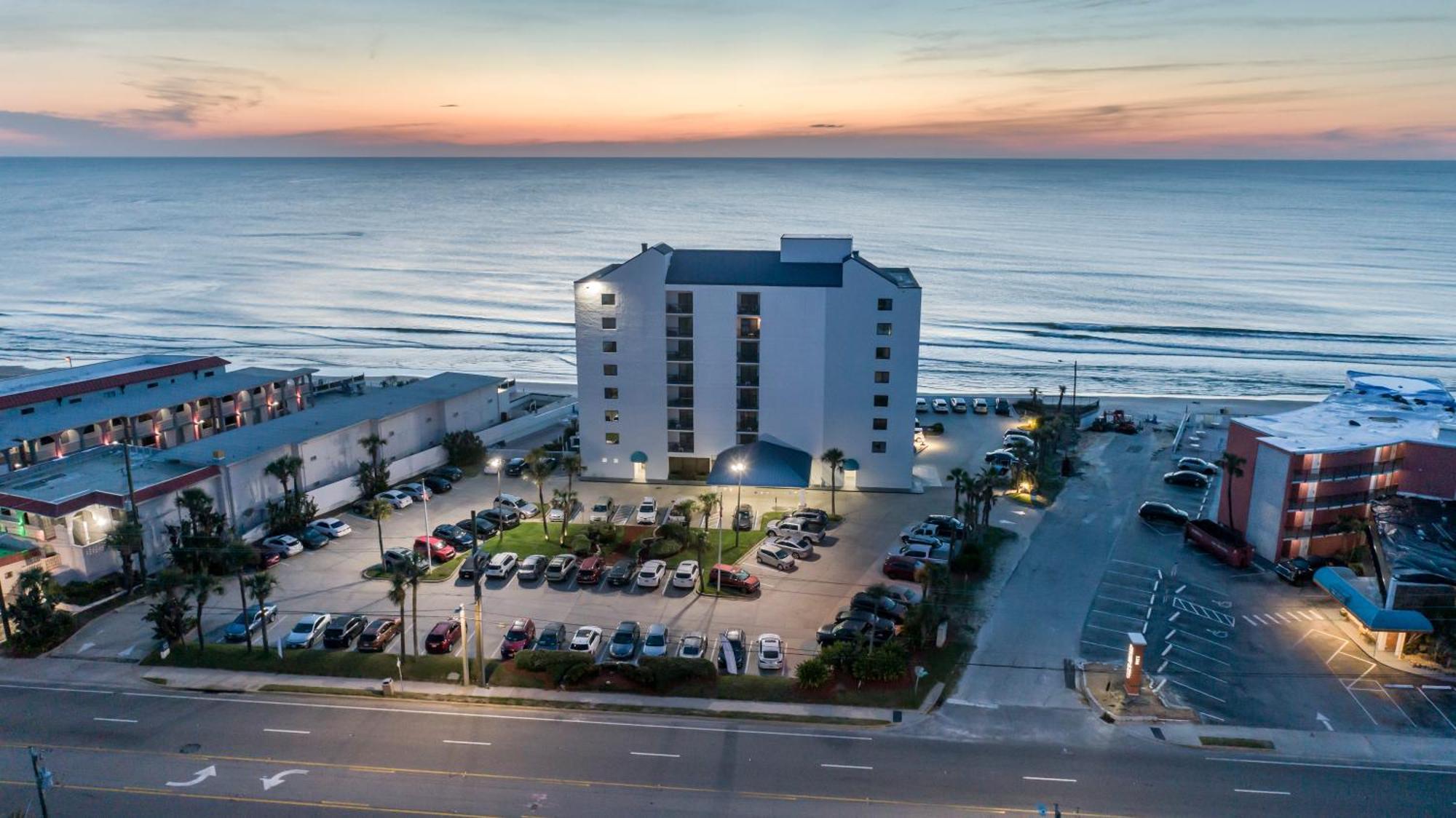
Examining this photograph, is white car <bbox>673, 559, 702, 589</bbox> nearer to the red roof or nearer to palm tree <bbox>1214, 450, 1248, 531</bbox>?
palm tree <bbox>1214, 450, 1248, 531</bbox>

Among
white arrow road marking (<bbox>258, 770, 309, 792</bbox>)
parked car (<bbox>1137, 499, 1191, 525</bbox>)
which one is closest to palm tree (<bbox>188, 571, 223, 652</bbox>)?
white arrow road marking (<bbox>258, 770, 309, 792</bbox>)

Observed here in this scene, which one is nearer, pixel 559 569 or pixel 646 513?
pixel 559 569

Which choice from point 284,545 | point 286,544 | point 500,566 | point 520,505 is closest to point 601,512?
point 520,505

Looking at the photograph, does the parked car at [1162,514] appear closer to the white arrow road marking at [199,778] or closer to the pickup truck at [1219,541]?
the pickup truck at [1219,541]

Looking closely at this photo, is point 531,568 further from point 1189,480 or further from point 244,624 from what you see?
point 1189,480

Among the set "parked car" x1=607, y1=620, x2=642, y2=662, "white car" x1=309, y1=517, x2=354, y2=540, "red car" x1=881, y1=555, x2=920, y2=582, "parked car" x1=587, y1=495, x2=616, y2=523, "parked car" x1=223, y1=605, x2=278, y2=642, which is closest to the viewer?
"parked car" x1=607, y1=620, x2=642, y2=662

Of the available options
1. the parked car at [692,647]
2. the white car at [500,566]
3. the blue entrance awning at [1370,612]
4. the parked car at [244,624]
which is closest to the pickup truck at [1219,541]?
the blue entrance awning at [1370,612]
